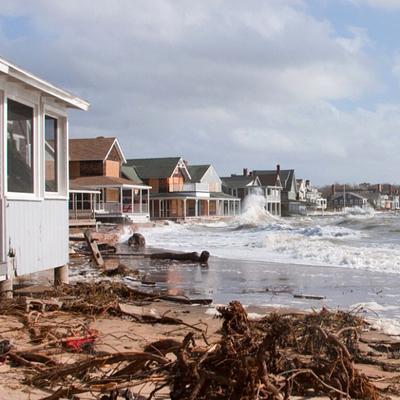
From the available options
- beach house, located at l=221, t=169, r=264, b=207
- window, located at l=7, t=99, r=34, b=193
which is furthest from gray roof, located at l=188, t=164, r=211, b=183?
window, located at l=7, t=99, r=34, b=193

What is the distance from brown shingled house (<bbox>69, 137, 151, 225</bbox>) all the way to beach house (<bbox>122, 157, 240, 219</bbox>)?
4.46 metres

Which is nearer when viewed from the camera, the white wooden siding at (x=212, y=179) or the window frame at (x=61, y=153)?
the window frame at (x=61, y=153)

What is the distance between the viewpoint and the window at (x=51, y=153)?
10352mm

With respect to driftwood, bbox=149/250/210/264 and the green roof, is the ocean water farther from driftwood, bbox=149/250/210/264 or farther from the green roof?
the green roof

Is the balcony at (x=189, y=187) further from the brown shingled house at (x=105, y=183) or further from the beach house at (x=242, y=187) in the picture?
the beach house at (x=242, y=187)

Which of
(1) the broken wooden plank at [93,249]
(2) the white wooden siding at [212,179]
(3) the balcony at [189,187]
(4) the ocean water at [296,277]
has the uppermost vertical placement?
(2) the white wooden siding at [212,179]

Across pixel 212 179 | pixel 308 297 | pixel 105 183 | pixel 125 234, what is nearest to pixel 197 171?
pixel 212 179

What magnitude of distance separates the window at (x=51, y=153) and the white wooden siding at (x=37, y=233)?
31 cm

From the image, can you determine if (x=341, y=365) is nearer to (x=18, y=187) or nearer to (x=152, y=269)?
(x=18, y=187)

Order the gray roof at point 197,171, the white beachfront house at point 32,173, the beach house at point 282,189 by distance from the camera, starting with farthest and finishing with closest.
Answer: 1. the beach house at point 282,189
2. the gray roof at point 197,171
3. the white beachfront house at point 32,173

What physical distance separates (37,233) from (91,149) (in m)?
51.4

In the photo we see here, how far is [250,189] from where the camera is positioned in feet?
316

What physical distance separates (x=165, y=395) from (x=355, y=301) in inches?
342

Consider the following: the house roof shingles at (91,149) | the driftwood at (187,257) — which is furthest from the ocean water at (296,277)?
the house roof shingles at (91,149)
